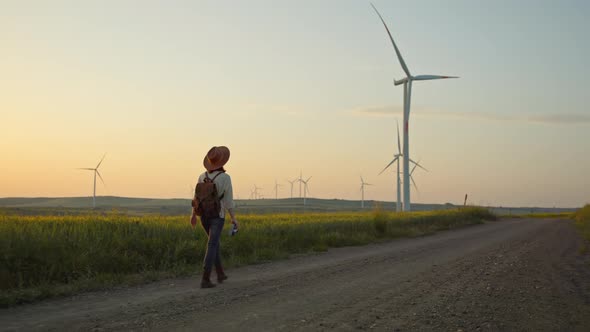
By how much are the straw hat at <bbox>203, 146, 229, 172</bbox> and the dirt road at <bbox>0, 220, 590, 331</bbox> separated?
1.94m

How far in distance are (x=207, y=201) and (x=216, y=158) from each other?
0.72 m

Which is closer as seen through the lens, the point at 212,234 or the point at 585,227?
the point at 212,234

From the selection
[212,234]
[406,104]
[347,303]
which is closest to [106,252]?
[212,234]

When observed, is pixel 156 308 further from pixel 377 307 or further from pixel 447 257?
pixel 447 257

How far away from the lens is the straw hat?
28.5 ft

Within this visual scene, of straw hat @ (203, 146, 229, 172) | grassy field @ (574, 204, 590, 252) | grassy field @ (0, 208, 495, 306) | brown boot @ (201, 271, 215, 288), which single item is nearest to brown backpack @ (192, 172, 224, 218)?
straw hat @ (203, 146, 229, 172)

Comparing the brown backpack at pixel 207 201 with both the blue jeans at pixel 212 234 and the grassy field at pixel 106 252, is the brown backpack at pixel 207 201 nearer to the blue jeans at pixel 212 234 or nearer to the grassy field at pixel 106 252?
the blue jeans at pixel 212 234

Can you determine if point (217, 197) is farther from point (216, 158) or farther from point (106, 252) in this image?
point (106, 252)

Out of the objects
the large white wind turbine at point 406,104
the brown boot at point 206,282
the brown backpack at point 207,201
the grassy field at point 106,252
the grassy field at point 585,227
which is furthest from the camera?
the large white wind turbine at point 406,104

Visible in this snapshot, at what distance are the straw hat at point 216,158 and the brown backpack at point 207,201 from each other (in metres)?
0.28

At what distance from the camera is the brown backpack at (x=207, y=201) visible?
8.49m

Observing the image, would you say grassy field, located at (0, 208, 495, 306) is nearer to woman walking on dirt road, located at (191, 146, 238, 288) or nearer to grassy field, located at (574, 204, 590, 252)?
woman walking on dirt road, located at (191, 146, 238, 288)

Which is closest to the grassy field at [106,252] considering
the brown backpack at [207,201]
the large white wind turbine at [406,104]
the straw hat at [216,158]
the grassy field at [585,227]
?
the brown backpack at [207,201]

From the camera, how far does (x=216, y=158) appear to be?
8680 millimetres
